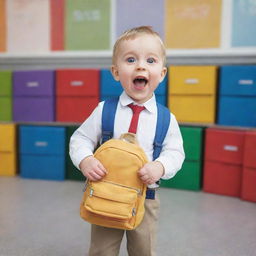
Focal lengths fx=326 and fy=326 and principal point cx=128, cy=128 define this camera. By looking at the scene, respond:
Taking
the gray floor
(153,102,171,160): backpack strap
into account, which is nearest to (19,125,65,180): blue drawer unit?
the gray floor

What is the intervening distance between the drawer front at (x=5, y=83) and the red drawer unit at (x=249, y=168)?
194cm

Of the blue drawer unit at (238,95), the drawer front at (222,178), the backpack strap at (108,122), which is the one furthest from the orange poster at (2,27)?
the backpack strap at (108,122)

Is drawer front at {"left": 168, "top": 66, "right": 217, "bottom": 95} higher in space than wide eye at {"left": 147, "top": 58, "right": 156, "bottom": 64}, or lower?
lower

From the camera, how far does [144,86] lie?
0.94m

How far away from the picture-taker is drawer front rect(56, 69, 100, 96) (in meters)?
2.61

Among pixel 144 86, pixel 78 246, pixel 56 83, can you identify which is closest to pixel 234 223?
pixel 78 246

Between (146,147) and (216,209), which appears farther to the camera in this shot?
(216,209)

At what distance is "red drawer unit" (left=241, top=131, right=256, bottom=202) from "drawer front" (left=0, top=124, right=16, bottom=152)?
186 centimetres

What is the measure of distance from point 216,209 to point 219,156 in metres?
0.45

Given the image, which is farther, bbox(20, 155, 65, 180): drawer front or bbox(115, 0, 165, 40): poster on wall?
bbox(20, 155, 65, 180): drawer front

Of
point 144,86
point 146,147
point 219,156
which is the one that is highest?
point 144,86

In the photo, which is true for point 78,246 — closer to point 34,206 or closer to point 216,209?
point 34,206

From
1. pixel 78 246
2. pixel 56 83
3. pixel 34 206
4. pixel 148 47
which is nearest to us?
pixel 148 47

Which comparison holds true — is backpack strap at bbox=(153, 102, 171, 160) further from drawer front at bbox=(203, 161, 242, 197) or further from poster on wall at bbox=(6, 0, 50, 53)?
poster on wall at bbox=(6, 0, 50, 53)
